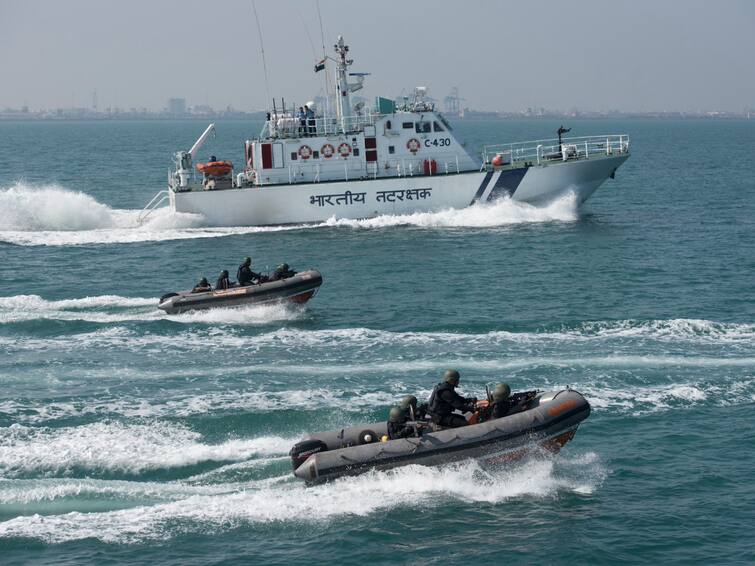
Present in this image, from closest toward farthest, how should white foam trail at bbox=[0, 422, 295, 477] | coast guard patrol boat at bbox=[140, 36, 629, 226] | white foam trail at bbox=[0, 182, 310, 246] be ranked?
white foam trail at bbox=[0, 422, 295, 477] → white foam trail at bbox=[0, 182, 310, 246] → coast guard patrol boat at bbox=[140, 36, 629, 226]

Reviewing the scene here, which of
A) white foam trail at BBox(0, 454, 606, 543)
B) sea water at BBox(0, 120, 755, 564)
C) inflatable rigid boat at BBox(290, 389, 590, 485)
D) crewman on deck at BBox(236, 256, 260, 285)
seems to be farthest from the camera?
crewman on deck at BBox(236, 256, 260, 285)

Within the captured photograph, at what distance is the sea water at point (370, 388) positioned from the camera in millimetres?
15812

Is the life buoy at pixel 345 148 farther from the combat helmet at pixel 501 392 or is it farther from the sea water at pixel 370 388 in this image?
the combat helmet at pixel 501 392

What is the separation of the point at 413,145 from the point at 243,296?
18.1 meters

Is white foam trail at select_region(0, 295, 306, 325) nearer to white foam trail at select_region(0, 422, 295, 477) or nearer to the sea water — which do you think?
the sea water

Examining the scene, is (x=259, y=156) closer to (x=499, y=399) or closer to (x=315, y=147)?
(x=315, y=147)

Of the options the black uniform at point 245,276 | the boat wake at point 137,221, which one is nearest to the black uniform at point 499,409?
the black uniform at point 245,276

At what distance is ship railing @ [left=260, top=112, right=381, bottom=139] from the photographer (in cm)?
4438

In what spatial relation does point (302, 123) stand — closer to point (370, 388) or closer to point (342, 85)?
point (342, 85)

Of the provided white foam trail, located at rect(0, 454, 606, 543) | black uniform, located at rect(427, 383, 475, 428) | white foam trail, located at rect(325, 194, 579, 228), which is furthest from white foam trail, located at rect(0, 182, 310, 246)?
white foam trail, located at rect(0, 454, 606, 543)

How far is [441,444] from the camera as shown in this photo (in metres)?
17.1

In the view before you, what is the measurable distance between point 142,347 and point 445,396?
10926 millimetres

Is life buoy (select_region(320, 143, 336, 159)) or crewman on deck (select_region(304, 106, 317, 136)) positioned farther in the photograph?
crewman on deck (select_region(304, 106, 317, 136))

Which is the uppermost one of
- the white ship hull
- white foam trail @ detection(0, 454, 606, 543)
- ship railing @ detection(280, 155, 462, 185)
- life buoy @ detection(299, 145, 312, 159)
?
life buoy @ detection(299, 145, 312, 159)
